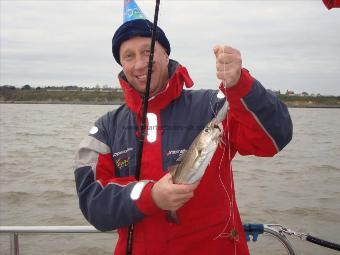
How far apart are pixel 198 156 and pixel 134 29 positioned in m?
1.29

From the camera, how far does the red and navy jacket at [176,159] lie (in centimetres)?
290

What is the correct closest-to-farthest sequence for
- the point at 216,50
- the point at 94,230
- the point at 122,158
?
the point at 216,50, the point at 122,158, the point at 94,230

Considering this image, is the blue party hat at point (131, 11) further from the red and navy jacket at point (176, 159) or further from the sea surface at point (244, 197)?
the sea surface at point (244, 197)

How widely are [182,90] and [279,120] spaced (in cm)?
91

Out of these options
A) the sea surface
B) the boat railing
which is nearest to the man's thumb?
the boat railing

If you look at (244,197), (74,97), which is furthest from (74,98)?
(244,197)

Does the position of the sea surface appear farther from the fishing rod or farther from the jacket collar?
the jacket collar

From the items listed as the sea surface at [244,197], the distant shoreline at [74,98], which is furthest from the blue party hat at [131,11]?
the distant shoreline at [74,98]

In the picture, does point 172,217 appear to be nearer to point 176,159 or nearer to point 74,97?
point 176,159

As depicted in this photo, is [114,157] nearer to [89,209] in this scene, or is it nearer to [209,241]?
[89,209]

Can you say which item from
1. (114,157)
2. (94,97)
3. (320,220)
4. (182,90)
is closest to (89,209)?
(114,157)

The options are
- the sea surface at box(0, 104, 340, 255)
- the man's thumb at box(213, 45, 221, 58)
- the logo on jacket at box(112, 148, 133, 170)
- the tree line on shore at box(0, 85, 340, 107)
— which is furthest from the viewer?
the tree line on shore at box(0, 85, 340, 107)

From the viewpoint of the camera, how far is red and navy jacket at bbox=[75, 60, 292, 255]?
290 cm

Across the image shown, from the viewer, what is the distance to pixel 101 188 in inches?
124
